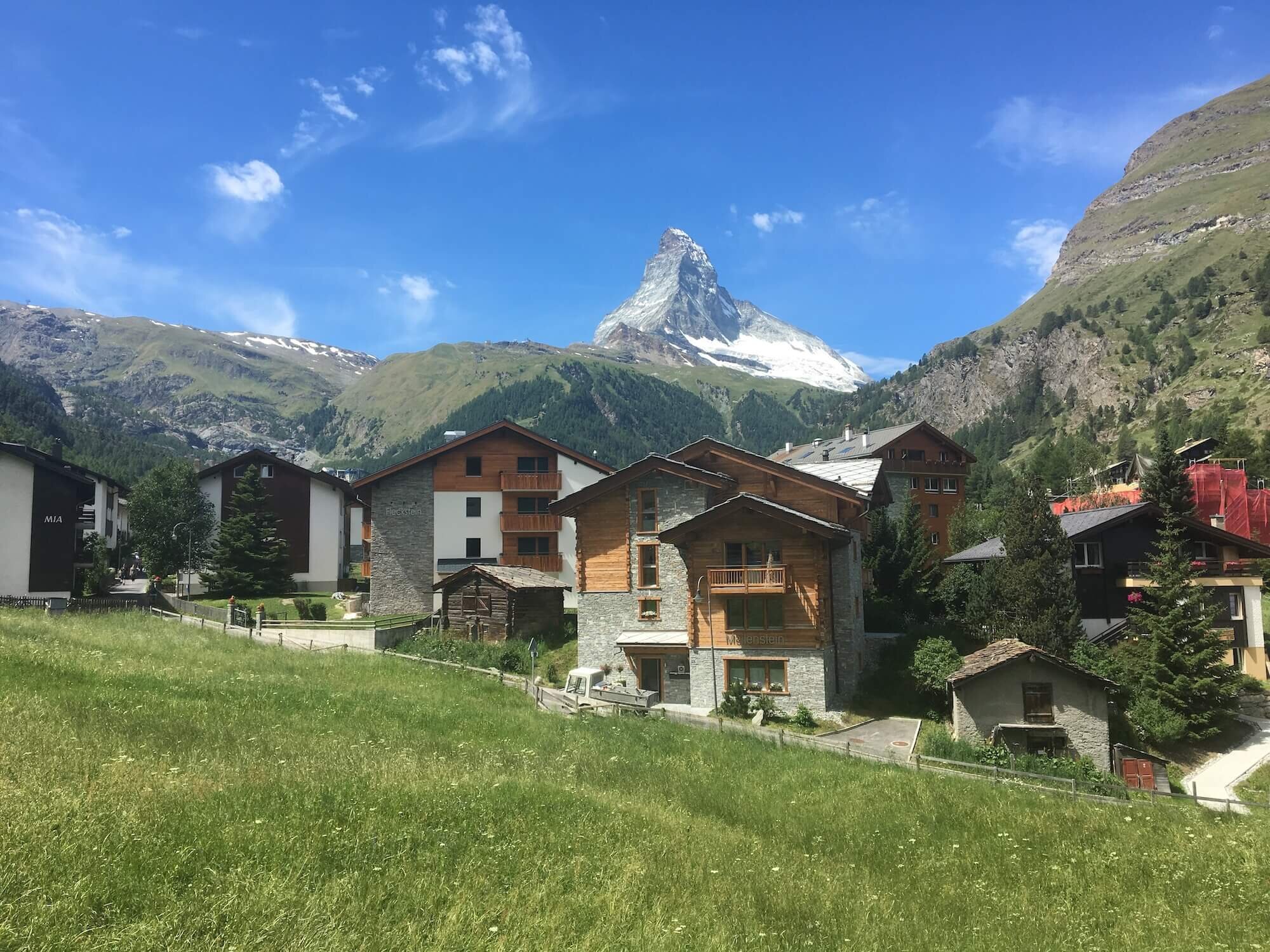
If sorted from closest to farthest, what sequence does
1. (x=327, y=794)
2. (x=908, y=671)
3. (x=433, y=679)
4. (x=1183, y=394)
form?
(x=327, y=794) < (x=433, y=679) < (x=908, y=671) < (x=1183, y=394)

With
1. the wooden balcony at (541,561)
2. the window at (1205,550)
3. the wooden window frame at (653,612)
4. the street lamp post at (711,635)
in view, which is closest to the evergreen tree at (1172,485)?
the window at (1205,550)

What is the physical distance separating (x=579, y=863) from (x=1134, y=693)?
3070 cm

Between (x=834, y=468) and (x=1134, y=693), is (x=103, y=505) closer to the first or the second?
(x=834, y=468)

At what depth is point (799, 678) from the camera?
33281mm

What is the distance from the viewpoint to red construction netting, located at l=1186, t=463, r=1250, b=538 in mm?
59938

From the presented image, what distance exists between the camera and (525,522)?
178ft

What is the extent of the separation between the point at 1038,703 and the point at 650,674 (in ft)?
51.6

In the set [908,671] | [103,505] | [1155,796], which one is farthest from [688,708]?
[103,505]

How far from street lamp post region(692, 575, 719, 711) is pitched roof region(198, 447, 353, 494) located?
36.5 meters

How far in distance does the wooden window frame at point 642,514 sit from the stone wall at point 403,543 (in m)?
19.9

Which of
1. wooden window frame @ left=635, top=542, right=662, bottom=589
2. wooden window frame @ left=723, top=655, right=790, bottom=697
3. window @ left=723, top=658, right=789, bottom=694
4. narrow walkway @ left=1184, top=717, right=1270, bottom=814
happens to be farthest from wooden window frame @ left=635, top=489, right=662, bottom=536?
narrow walkway @ left=1184, top=717, right=1270, bottom=814

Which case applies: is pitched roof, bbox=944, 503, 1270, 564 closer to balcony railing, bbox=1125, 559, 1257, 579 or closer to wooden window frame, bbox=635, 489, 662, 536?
balcony railing, bbox=1125, 559, 1257, 579

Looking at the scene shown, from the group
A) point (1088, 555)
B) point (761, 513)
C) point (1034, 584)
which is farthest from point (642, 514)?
point (1088, 555)

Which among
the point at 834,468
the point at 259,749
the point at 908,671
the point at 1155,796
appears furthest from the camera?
the point at 834,468
